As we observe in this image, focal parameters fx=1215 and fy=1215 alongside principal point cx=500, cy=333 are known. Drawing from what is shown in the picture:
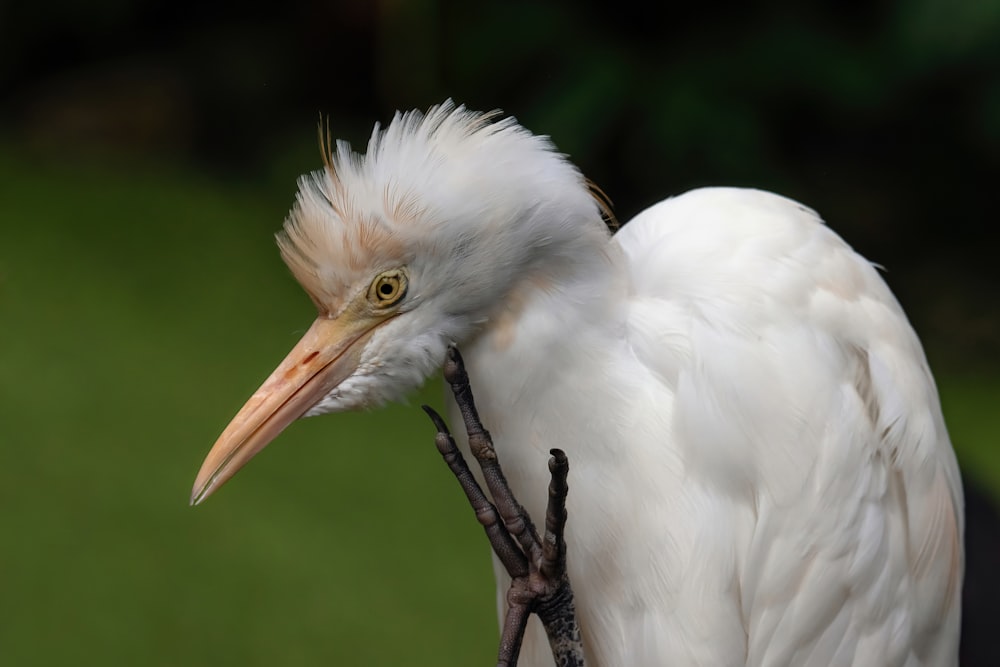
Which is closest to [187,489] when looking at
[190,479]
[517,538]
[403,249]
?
[190,479]

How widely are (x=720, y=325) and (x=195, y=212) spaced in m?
2.55

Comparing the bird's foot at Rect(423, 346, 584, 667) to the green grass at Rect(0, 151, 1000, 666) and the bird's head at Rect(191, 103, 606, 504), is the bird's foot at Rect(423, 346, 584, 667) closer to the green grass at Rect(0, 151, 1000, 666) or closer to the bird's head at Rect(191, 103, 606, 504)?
the bird's head at Rect(191, 103, 606, 504)

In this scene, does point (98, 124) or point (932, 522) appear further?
point (98, 124)

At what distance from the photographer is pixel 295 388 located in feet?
3.27

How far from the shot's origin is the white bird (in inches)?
38.8

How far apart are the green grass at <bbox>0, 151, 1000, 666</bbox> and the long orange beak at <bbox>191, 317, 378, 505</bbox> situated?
4.43ft

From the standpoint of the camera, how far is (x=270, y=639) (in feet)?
7.50

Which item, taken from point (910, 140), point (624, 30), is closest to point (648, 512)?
point (624, 30)

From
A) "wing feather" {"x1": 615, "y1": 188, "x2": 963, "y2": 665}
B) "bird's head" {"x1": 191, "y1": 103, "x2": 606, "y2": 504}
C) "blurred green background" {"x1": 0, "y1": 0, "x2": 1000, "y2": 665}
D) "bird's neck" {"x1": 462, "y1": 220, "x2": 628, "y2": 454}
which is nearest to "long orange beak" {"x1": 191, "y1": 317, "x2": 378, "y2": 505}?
"bird's head" {"x1": 191, "y1": 103, "x2": 606, "y2": 504}

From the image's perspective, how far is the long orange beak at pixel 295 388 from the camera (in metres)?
0.99

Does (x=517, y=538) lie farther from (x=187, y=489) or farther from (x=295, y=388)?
(x=187, y=489)

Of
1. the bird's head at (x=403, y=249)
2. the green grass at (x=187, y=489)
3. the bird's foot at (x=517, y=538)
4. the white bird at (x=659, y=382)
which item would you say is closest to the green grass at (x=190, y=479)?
the green grass at (x=187, y=489)

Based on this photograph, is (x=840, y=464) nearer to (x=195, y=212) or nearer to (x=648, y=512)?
(x=648, y=512)

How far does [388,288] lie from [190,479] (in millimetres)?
1788
